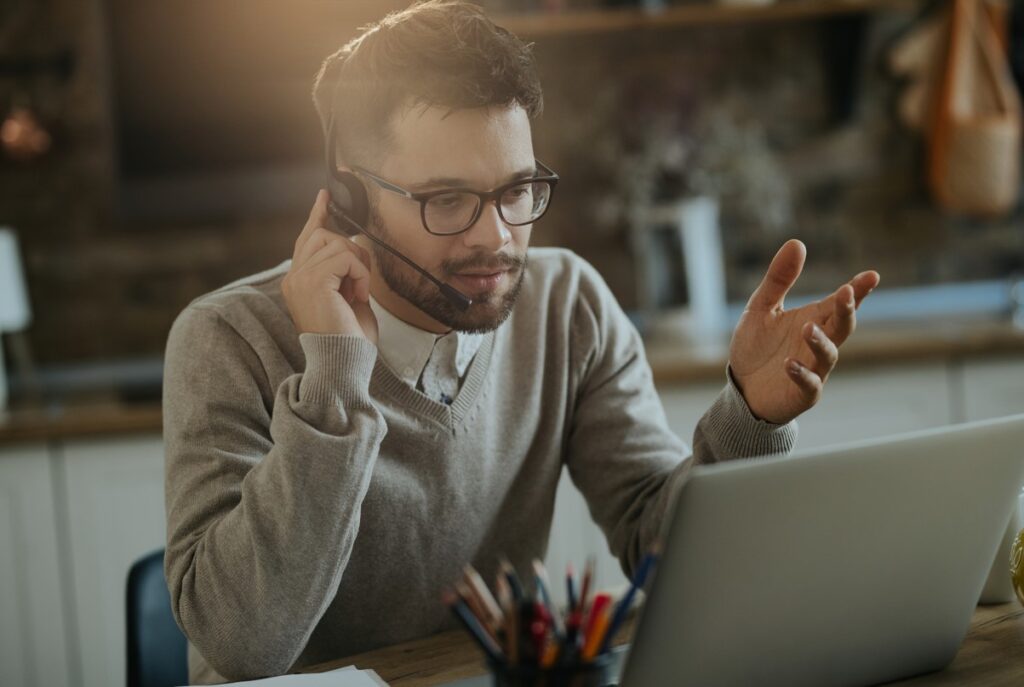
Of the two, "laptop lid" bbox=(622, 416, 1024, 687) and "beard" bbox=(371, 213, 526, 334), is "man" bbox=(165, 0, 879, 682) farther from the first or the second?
"laptop lid" bbox=(622, 416, 1024, 687)

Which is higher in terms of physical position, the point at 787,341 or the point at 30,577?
the point at 787,341

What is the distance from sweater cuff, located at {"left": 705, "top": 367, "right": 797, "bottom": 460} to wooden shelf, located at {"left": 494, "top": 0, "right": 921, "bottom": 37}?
1.62 meters

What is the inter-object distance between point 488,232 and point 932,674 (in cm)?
63

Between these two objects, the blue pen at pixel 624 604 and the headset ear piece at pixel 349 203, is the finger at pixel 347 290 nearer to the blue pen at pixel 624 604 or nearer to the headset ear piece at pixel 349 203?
the headset ear piece at pixel 349 203

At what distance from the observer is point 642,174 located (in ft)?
9.35

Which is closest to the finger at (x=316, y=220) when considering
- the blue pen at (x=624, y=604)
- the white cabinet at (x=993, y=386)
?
the blue pen at (x=624, y=604)

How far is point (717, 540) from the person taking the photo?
792 mm

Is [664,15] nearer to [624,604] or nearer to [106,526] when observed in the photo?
[106,526]

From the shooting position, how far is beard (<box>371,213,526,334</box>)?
1304 mm

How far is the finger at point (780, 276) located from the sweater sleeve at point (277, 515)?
0.42 meters

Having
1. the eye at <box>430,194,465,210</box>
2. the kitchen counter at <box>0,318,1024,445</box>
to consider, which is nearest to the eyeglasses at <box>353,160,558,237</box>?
the eye at <box>430,194,465,210</box>

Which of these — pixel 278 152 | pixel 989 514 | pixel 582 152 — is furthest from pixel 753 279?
pixel 989 514

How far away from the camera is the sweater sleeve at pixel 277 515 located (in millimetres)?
1089

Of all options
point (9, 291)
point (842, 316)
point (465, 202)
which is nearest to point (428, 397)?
point (465, 202)
